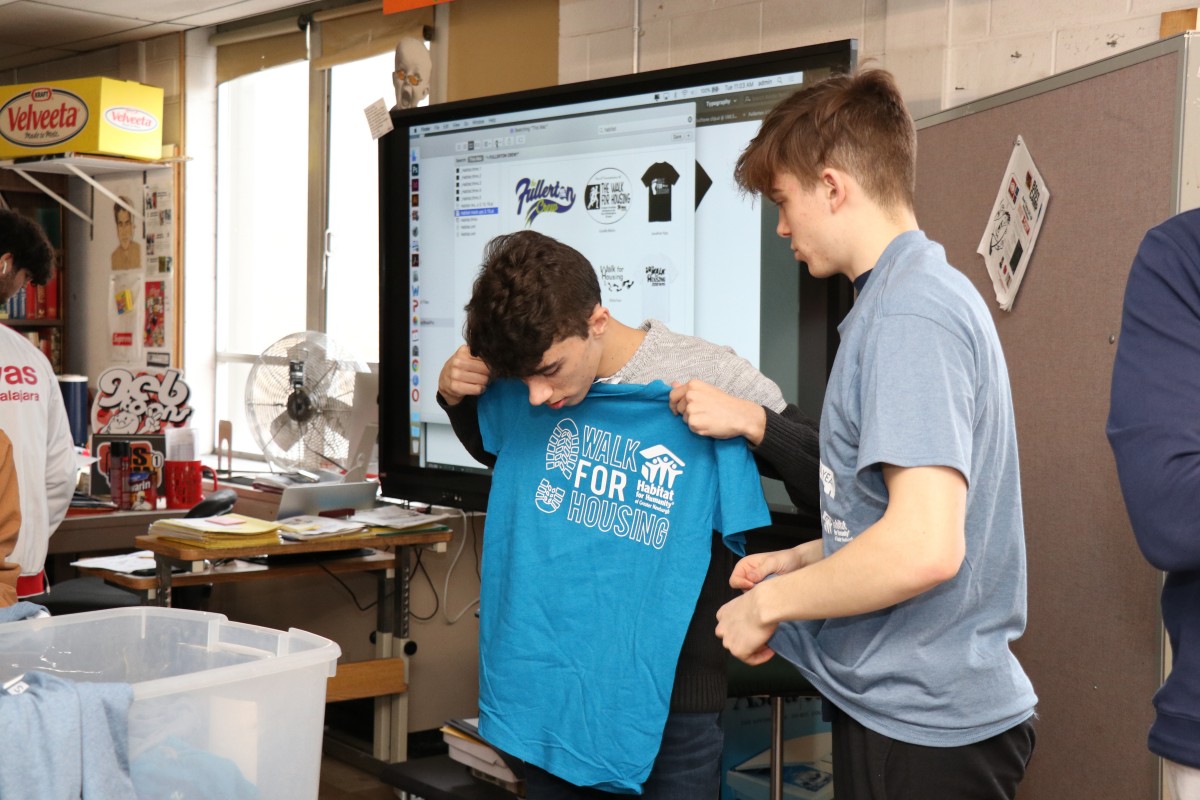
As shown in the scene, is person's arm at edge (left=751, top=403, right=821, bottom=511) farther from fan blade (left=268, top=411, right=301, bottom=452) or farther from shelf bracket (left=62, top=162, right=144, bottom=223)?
shelf bracket (left=62, top=162, right=144, bottom=223)

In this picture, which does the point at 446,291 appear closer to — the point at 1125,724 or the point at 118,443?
the point at 118,443

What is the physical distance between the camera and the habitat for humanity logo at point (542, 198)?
2961mm

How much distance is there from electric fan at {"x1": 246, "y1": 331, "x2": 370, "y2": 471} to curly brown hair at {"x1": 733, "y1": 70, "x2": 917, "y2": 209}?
2.66m

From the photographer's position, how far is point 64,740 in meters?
1.02

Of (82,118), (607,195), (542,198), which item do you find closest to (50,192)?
(82,118)

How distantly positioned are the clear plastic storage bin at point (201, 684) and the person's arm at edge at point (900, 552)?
54cm

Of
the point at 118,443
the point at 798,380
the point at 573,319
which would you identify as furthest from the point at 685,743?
the point at 118,443

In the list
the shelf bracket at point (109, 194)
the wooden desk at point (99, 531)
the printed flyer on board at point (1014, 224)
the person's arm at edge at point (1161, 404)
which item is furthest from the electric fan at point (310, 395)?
the person's arm at edge at point (1161, 404)

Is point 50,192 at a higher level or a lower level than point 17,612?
Answer: higher

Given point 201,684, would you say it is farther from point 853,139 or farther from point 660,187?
point 660,187

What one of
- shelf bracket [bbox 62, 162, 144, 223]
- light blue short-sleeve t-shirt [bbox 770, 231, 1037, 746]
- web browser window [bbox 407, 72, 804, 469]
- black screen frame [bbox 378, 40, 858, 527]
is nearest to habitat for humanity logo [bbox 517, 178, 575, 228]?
web browser window [bbox 407, 72, 804, 469]

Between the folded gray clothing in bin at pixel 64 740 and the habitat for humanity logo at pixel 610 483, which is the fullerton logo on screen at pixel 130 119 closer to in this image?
the habitat for humanity logo at pixel 610 483

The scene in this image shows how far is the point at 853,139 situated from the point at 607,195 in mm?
1583

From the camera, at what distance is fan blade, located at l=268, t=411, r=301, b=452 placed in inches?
155
